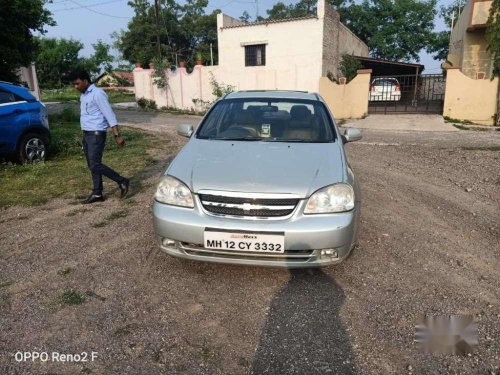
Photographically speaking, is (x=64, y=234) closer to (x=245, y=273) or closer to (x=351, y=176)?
(x=245, y=273)

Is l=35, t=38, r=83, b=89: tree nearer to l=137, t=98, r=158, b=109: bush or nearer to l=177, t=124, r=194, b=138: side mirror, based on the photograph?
l=137, t=98, r=158, b=109: bush

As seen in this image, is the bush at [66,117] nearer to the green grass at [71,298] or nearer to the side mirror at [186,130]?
the side mirror at [186,130]

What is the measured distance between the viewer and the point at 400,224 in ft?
14.6

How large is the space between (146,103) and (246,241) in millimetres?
21417

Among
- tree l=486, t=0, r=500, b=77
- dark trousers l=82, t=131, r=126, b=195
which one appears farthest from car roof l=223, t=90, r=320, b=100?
tree l=486, t=0, r=500, b=77

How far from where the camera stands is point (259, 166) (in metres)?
3.18

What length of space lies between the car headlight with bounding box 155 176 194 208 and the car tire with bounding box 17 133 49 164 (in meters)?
4.97

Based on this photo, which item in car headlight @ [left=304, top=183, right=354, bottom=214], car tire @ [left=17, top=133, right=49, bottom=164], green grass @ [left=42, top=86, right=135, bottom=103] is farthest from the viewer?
green grass @ [left=42, top=86, right=135, bottom=103]

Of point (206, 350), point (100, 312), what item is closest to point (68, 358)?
point (100, 312)

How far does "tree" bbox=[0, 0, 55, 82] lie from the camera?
9328 mm

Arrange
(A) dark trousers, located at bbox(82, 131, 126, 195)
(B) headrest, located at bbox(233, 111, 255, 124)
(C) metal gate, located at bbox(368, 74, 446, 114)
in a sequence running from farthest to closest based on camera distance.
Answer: (C) metal gate, located at bbox(368, 74, 446, 114) → (A) dark trousers, located at bbox(82, 131, 126, 195) → (B) headrest, located at bbox(233, 111, 255, 124)

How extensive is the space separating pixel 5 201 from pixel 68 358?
12.3 feet
